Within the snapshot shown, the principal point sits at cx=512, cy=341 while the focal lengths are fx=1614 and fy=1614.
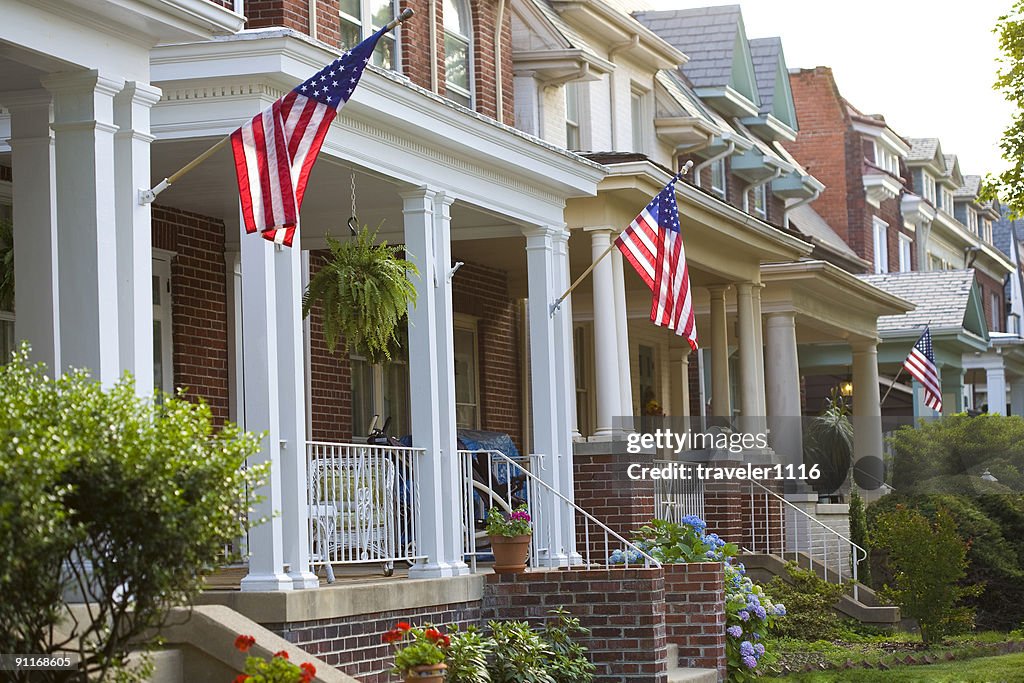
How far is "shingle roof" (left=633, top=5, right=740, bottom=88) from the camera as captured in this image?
26.5m

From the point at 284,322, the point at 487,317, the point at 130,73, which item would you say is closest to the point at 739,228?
the point at 487,317

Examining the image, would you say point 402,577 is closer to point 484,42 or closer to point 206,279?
point 206,279

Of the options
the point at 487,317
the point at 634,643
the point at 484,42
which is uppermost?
the point at 484,42

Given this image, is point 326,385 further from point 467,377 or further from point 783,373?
point 783,373

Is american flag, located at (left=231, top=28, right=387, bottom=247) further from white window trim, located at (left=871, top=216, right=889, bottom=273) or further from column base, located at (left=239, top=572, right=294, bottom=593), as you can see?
white window trim, located at (left=871, top=216, right=889, bottom=273)

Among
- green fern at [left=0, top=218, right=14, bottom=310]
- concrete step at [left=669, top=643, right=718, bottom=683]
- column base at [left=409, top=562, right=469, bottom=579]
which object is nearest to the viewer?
green fern at [left=0, top=218, right=14, bottom=310]

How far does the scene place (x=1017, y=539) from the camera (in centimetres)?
2178

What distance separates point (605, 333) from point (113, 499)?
33.5 ft

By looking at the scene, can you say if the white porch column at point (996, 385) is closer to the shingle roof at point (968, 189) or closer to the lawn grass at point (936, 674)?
the shingle roof at point (968, 189)

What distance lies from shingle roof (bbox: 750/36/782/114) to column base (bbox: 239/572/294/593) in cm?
2014

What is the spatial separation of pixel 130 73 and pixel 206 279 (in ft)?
16.6

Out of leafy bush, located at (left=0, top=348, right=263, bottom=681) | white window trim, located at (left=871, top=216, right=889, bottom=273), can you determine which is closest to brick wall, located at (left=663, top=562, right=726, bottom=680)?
leafy bush, located at (left=0, top=348, right=263, bottom=681)

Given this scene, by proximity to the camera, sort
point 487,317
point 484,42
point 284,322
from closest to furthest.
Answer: point 284,322, point 484,42, point 487,317

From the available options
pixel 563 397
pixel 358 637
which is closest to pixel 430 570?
pixel 358 637
